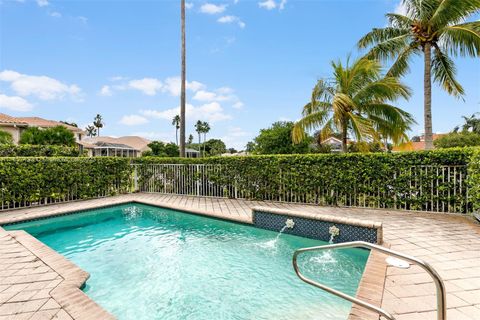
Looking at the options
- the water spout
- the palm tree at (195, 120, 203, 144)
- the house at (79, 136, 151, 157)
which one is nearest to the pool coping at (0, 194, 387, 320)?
the water spout

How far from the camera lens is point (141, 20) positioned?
12211mm

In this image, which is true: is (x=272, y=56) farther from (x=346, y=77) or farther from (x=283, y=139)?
(x=283, y=139)

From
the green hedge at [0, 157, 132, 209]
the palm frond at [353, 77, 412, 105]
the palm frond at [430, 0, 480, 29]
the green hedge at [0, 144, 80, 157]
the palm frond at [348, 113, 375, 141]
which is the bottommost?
the green hedge at [0, 157, 132, 209]

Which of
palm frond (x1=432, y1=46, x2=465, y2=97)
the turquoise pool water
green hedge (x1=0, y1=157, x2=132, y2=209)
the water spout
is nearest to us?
the turquoise pool water

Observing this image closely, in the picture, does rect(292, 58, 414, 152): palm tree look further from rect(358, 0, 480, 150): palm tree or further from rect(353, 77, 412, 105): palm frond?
rect(358, 0, 480, 150): palm tree

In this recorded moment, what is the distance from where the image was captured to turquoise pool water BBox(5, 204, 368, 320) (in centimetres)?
318

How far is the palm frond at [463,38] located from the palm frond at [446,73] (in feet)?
1.71

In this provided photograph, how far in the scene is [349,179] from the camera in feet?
25.1

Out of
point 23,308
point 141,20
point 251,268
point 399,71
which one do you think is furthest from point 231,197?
point 141,20

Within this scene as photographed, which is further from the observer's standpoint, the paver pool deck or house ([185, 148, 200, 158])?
house ([185, 148, 200, 158])

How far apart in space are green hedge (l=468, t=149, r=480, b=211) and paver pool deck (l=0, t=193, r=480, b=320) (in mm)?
529

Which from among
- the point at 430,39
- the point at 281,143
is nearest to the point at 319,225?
the point at 430,39

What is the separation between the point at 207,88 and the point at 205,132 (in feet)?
154

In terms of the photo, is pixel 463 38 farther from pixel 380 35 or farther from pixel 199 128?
pixel 199 128
